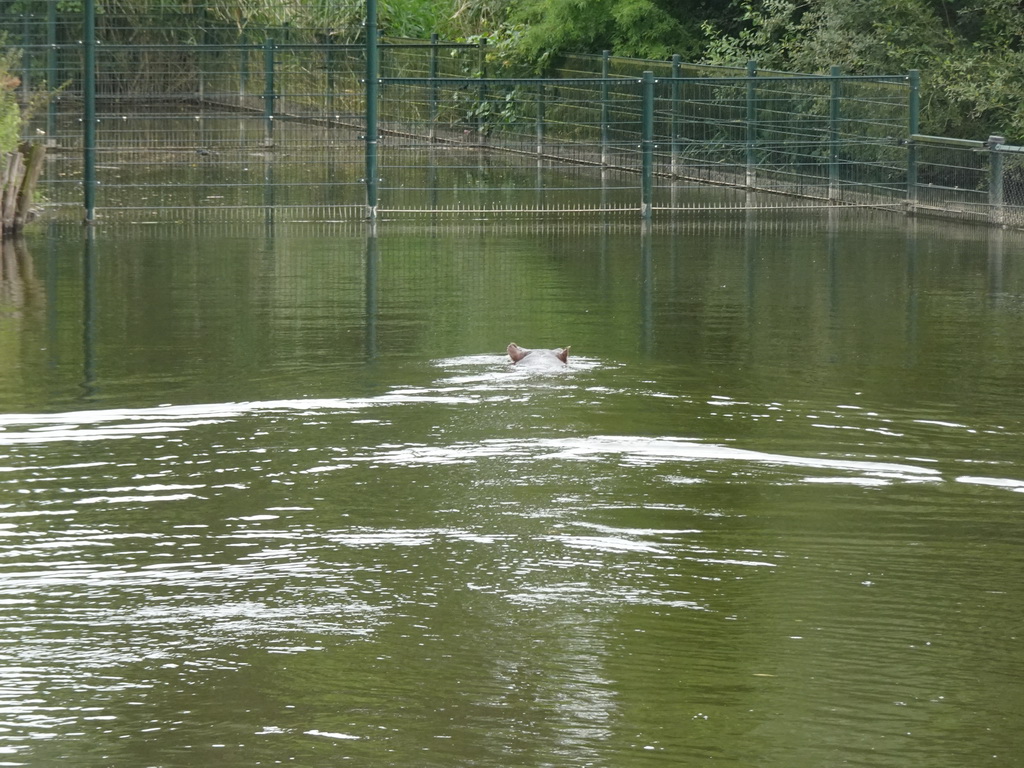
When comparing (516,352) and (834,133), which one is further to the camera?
(834,133)

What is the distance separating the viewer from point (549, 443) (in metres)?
10.5

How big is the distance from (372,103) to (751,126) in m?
6.89

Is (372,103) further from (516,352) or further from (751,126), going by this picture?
(516,352)

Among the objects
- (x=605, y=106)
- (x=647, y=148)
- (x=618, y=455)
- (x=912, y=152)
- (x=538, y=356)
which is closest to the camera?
(x=618, y=455)

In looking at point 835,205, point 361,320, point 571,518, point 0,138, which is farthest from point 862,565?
point 835,205

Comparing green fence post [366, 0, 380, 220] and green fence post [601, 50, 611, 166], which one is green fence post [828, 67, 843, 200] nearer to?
green fence post [601, 50, 611, 166]

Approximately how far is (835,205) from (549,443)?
48.9 ft

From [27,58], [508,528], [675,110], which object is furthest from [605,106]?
[508,528]

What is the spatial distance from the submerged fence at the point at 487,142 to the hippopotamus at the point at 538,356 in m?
8.24

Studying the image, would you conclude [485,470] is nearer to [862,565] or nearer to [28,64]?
[862,565]

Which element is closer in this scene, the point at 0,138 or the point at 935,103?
the point at 0,138

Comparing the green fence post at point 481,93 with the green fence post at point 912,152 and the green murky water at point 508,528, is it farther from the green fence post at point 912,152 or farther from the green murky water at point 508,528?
the green murky water at point 508,528

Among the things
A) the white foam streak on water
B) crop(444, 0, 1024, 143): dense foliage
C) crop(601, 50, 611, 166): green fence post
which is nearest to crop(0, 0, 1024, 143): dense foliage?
crop(444, 0, 1024, 143): dense foliage

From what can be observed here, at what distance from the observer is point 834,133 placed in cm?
2456
